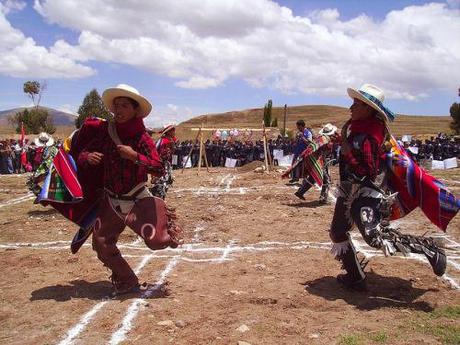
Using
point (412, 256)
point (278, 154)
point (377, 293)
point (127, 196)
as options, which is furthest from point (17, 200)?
point (278, 154)

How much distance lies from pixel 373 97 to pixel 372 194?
3.31ft

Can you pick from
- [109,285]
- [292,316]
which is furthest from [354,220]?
[109,285]

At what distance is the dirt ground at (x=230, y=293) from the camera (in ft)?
15.3

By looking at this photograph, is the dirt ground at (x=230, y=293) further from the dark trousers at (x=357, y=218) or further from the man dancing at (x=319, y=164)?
the man dancing at (x=319, y=164)

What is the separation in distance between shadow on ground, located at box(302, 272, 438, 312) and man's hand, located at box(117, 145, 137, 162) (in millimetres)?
2447

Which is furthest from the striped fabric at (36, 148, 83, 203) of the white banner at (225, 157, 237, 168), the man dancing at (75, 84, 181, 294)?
the white banner at (225, 157, 237, 168)

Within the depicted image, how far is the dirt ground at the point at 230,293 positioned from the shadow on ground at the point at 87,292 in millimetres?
12

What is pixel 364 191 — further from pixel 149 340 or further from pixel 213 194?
pixel 213 194

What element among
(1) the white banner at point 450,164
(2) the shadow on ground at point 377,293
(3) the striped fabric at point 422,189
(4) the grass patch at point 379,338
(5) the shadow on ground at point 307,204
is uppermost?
(3) the striped fabric at point 422,189

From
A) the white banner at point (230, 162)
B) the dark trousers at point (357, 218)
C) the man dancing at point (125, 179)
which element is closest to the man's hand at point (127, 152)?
the man dancing at point (125, 179)

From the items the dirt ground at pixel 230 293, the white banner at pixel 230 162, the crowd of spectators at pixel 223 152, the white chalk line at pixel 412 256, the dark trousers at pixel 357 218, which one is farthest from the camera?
the white banner at pixel 230 162

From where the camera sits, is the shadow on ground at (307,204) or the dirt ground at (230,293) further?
the shadow on ground at (307,204)

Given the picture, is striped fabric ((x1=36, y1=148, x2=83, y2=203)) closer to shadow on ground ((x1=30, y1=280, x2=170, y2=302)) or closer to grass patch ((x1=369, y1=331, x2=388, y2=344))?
shadow on ground ((x1=30, y1=280, x2=170, y2=302))

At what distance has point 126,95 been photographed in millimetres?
5387
